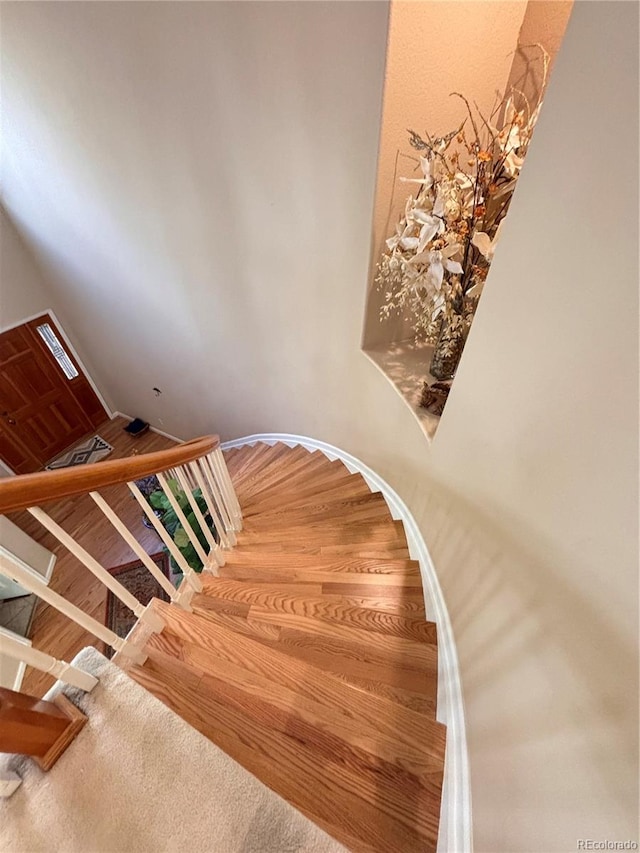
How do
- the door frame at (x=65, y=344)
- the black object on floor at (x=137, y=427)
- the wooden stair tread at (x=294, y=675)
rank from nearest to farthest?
1. the wooden stair tread at (x=294, y=675)
2. the door frame at (x=65, y=344)
3. the black object on floor at (x=137, y=427)

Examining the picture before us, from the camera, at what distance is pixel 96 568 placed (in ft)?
3.08

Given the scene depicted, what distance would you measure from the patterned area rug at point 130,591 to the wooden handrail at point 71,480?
120 inches

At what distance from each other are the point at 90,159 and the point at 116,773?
3.66 meters

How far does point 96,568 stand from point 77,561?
374 cm

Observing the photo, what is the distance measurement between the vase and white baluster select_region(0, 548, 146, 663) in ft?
5.38

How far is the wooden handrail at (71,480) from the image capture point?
662 millimetres

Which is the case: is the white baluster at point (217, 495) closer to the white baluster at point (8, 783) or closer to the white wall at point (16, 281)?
the white baluster at point (8, 783)

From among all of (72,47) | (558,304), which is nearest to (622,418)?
(558,304)

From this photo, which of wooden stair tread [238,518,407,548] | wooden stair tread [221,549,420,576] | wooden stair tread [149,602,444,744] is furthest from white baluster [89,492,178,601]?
wooden stair tread [238,518,407,548]

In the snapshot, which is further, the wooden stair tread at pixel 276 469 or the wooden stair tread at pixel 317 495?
the wooden stair tread at pixel 276 469

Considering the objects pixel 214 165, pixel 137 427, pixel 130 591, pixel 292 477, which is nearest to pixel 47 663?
pixel 292 477

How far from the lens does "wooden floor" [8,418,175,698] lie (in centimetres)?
298

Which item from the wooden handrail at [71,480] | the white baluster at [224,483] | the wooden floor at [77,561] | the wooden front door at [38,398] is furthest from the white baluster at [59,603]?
the wooden front door at [38,398]

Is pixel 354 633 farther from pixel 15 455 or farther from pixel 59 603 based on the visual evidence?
pixel 15 455
